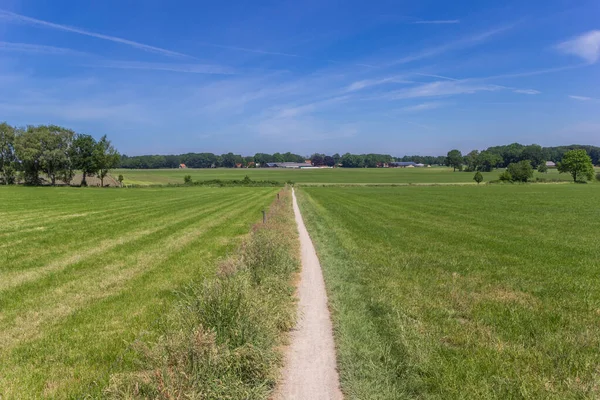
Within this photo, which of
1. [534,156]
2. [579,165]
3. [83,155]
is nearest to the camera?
[83,155]

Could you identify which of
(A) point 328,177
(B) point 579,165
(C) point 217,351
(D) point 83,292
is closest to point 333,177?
(A) point 328,177

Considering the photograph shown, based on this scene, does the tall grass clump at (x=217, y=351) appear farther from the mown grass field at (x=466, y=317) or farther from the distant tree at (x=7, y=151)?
the distant tree at (x=7, y=151)

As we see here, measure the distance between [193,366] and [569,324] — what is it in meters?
7.05

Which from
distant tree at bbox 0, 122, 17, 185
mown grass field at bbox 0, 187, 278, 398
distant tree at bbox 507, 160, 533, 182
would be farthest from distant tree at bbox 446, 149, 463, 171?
mown grass field at bbox 0, 187, 278, 398

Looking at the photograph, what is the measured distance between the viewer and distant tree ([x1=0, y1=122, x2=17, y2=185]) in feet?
261

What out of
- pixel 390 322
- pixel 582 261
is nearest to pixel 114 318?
pixel 390 322

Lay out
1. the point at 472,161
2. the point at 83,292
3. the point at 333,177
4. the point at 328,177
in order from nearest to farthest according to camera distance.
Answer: the point at 83,292, the point at 333,177, the point at 328,177, the point at 472,161

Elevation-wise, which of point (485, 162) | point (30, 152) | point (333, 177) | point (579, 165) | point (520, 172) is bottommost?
point (333, 177)

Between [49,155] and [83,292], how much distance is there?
87.9 metres

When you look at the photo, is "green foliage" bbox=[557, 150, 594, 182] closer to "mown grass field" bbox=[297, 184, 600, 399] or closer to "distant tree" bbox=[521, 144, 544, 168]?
"distant tree" bbox=[521, 144, 544, 168]

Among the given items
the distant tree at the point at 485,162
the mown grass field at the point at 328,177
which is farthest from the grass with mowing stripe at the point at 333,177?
the distant tree at the point at 485,162

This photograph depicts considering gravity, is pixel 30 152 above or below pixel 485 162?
below

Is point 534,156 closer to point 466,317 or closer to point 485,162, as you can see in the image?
point 485,162

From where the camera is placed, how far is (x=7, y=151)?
264 feet
